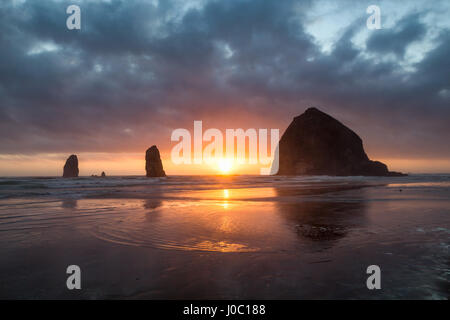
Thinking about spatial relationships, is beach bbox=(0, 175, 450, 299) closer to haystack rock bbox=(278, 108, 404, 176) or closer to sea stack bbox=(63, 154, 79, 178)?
haystack rock bbox=(278, 108, 404, 176)

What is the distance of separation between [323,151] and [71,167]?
5073 inches

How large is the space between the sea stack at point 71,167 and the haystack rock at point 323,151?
110998mm

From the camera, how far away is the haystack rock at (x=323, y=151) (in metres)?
108

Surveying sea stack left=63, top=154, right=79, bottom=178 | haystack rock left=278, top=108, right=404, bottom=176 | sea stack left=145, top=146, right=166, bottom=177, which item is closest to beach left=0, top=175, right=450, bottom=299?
sea stack left=145, top=146, right=166, bottom=177

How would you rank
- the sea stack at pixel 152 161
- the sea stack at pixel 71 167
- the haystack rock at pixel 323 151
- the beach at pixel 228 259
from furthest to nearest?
the sea stack at pixel 71 167 < the haystack rock at pixel 323 151 < the sea stack at pixel 152 161 < the beach at pixel 228 259

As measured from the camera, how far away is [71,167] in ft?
399

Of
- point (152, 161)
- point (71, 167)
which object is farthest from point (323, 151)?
point (71, 167)

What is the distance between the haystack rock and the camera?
353ft

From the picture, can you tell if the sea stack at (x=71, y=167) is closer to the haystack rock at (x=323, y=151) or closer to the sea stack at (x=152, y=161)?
the sea stack at (x=152, y=161)

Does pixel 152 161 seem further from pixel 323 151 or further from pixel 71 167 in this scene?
pixel 323 151

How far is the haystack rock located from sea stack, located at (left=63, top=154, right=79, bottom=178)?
111 m

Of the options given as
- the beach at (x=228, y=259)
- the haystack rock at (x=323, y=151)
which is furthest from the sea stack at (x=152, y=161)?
the beach at (x=228, y=259)
